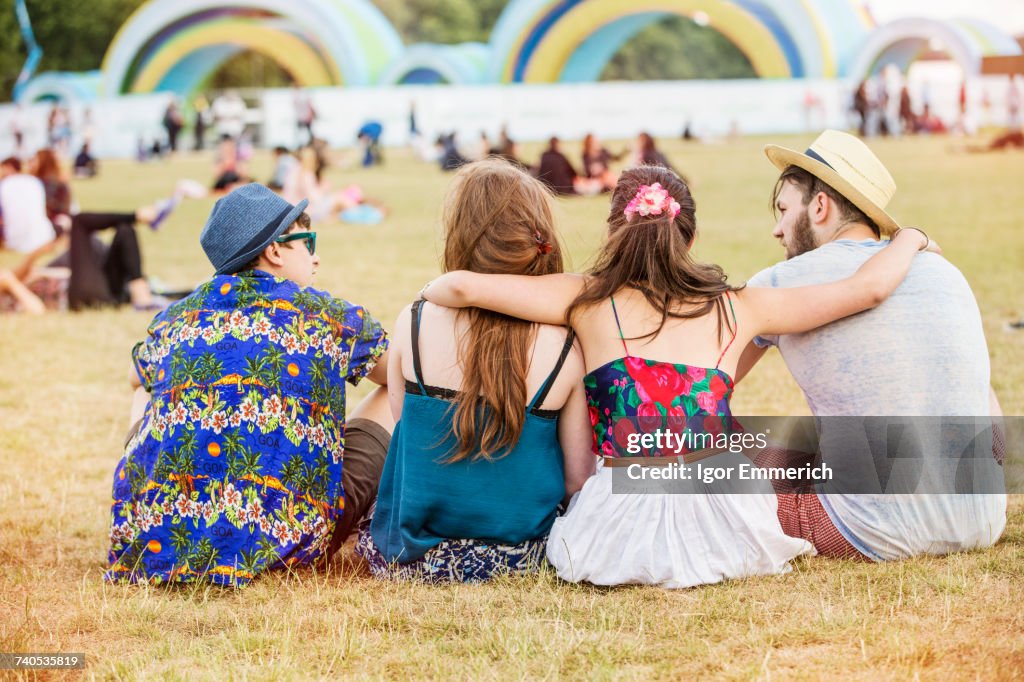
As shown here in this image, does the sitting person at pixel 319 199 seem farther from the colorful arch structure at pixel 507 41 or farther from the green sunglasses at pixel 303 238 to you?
the colorful arch structure at pixel 507 41

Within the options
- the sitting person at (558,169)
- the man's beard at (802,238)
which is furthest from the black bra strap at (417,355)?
the sitting person at (558,169)

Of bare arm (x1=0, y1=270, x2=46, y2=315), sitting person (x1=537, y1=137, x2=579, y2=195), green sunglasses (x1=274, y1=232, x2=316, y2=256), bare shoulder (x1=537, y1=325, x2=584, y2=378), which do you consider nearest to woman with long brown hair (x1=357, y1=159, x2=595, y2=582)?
bare shoulder (x1=537, y1=325, x2=584, y2=378)

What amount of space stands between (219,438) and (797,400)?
335cm

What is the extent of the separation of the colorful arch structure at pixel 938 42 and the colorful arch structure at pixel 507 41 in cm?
4

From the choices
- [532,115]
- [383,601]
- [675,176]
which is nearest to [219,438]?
[383,601]

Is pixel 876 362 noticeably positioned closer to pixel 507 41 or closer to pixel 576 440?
pixel 576 440

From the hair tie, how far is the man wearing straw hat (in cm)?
65

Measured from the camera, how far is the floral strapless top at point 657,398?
2.94m

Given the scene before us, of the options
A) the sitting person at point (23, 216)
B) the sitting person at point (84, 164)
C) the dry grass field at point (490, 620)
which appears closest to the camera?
the dry grass field at point (490, 620)

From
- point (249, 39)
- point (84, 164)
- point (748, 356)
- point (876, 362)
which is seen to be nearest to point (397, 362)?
point (748, 356)

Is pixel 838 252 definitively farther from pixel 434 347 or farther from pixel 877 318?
pixel 434 347

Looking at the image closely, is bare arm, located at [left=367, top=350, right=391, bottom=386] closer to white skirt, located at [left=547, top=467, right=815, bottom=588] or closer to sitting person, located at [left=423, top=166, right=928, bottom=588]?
sitting person, located at [left=423, top=166, right=928, bottom=588]

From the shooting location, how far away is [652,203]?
117 inches

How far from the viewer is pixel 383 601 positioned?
3.01 m
